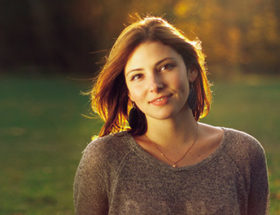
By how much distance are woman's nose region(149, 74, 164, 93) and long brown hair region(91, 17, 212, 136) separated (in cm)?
21

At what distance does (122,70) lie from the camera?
3271 millimetres

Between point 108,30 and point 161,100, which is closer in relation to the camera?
point 161,100

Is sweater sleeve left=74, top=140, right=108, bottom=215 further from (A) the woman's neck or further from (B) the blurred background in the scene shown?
(B) the blurred background

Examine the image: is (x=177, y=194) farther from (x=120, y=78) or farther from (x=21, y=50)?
(x=21, y=50)

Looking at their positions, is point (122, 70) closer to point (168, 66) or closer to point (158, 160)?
point (168, 66)

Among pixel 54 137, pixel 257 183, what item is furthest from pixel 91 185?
pixel 54 137

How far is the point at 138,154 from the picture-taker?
10.5ft

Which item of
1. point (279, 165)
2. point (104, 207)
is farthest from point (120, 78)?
point (279, 165)

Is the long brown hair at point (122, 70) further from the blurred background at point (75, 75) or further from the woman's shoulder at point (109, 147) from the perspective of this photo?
the blurred background at point (75, 75)

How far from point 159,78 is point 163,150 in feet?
1.54

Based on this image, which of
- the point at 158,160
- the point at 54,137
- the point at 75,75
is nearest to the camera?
the point at 158,160

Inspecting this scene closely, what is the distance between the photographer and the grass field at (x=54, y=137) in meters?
7.15

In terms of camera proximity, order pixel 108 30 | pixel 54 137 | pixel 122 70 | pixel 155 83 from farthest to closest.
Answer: pixel 108 30, pixel 54 137, pixel 122 70, pixel 155 83

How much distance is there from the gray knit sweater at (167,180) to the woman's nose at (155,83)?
395 mm
